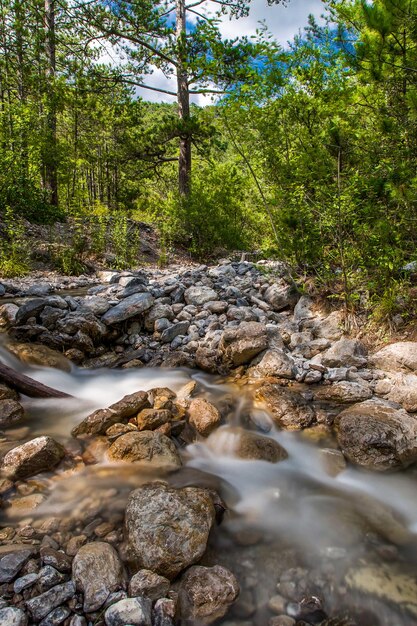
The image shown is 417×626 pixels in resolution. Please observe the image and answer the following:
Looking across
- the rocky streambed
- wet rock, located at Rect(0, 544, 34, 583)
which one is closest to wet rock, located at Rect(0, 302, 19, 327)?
the rocky streambed

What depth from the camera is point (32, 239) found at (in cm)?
932

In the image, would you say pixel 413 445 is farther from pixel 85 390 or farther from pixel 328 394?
pixel 85 390

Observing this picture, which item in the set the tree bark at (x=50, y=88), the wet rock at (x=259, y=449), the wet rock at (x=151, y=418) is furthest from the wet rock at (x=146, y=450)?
the tree bark at (x=50, y=88)

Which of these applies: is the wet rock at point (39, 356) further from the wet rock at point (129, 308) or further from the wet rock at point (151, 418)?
the wet rock at point (151, 418)

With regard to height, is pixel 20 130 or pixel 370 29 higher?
pixel 20 130

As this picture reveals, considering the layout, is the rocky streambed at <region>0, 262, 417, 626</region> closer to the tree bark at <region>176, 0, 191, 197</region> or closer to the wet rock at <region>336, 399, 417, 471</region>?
the wet rock at <region>336, 399, 417, 471</region>

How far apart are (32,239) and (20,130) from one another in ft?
11.0

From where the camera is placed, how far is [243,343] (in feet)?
14.6

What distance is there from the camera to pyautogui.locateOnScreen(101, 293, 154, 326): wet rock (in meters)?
5.06

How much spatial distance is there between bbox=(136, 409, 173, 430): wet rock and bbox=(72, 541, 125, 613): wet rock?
1243mm

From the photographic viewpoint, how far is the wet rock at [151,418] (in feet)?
10.4

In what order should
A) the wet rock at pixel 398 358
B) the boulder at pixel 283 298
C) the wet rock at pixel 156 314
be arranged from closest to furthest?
the wet rock at pixel 398 358
the wet rock at pixel 156 314
the boulder at pixel 283 298

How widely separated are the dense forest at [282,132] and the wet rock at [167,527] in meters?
3.42

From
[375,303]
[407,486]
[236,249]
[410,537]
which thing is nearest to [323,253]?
[375,303]
